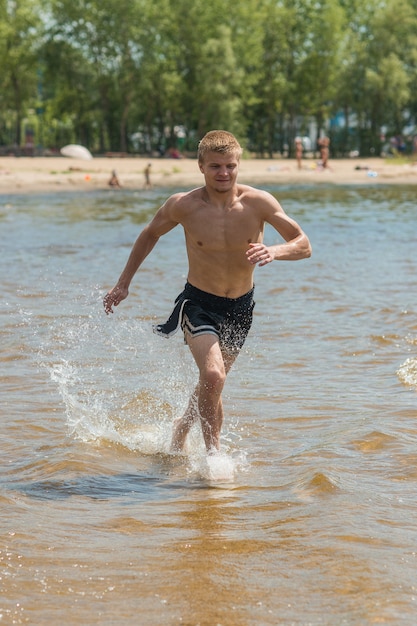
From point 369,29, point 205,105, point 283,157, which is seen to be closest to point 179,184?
point 205,105

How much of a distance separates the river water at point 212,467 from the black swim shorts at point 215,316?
74cm

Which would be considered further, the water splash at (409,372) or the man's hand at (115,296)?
the water splash at (409,372)

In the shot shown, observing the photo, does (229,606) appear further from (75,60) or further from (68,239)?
(75,60)

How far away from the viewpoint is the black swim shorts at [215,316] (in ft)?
20.1

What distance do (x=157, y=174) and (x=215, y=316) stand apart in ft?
138

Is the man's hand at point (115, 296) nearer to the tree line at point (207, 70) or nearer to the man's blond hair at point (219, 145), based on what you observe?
the man's blond hair at point (219, 145)

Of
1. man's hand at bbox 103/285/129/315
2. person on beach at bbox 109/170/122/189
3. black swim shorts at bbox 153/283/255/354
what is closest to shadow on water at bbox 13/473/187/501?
black swim shorts at bbox 153/283/255/354

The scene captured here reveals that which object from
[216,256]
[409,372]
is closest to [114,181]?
[409,372]

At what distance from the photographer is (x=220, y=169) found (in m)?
5.86

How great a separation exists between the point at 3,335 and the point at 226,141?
5004mm

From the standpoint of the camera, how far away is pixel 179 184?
4325 cm

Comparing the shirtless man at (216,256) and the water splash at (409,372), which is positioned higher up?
the shirtless man at (216,256)

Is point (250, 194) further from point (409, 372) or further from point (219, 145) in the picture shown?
point (409, 372)

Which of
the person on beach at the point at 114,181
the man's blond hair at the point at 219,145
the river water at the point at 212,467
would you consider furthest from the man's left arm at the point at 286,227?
the person on beach at the point at 114,181
